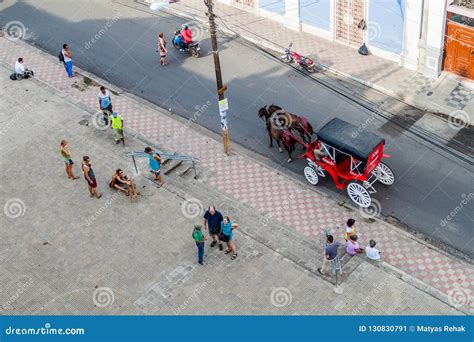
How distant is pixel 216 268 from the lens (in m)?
16.9

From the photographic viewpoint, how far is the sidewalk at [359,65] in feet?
75.6

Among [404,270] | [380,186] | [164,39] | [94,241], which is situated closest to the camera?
[404,270]

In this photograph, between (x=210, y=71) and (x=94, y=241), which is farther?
(x=210, y=71)

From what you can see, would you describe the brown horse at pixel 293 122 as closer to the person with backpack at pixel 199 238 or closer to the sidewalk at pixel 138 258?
the sidewalk at pixel 138 258

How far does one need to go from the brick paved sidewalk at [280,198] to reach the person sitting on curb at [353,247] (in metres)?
0.89

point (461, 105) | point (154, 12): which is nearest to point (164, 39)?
point (154, 12)

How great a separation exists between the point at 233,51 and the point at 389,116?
755 cm

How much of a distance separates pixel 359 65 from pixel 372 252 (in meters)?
10.6

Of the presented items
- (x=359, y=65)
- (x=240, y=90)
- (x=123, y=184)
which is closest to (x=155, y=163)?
(x=123, y=184)

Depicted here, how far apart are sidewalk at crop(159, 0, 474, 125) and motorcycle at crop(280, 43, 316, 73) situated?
663 mm

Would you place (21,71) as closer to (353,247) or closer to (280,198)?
(280,198)
